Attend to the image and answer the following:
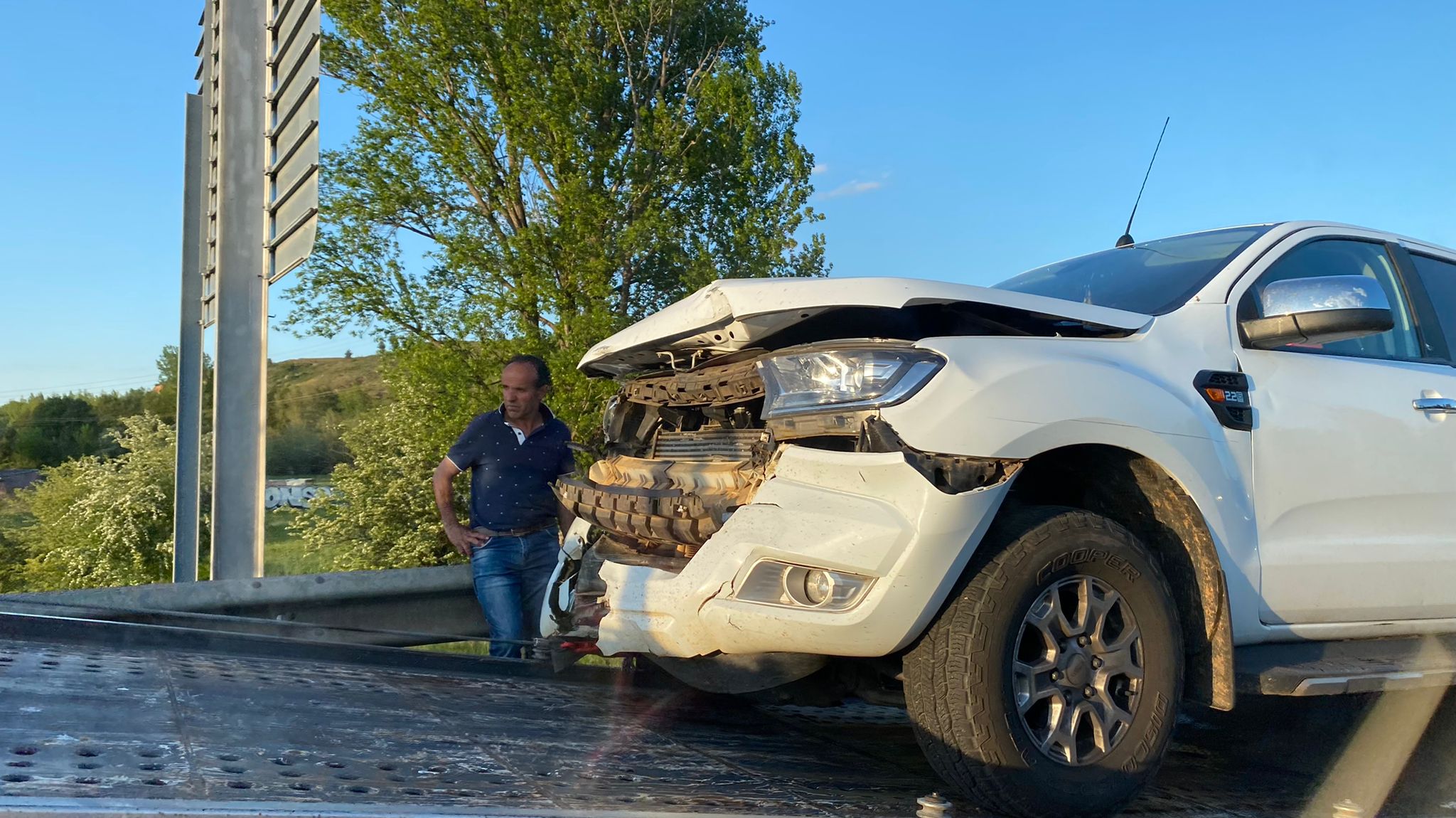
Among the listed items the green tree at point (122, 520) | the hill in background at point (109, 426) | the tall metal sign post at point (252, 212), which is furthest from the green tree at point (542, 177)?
the hill in background at point (109, 426)

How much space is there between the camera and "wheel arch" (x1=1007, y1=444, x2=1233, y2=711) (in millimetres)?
3188

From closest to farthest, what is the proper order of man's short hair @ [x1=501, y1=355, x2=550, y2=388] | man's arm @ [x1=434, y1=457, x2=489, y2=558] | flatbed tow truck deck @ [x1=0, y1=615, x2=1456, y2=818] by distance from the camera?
flatbed tow truck deck @ [x1=0, y1=615, x2=1456, y2=818] < man's arm @ [x1=434, y1=457, x2=489, y2=558] < man's short hair @ [x1=501, y1=355, x2=550, y2=388]

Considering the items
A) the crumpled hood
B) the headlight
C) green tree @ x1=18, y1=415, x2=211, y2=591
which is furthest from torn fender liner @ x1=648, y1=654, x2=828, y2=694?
green tree @ x1=18, y1=415, x2=211, y2=591

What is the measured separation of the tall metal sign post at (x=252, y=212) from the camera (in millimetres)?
5945

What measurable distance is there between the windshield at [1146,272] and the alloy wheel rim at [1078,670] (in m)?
1.06

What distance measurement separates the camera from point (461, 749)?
2.79 metres

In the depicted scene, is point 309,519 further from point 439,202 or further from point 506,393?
point 506,393

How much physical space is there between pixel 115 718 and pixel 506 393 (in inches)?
124

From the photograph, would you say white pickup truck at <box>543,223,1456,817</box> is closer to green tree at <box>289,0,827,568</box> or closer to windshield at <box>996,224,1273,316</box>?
windshield at <box>996,224,1273,316</box>

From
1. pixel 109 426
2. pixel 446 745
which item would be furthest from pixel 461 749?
pixel 109 426

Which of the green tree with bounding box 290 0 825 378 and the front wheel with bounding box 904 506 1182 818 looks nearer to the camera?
the front wheel with bounding box 904 506 1182 818

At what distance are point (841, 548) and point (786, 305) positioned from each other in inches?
26.6

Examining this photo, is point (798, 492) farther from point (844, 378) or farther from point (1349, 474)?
point (1349, 474)

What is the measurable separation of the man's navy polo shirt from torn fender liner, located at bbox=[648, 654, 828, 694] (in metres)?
2.33
